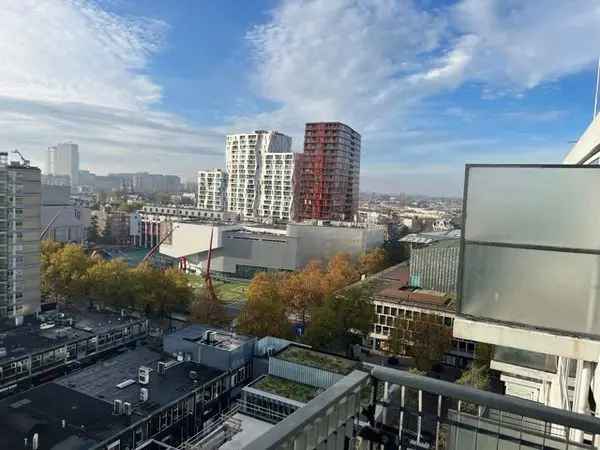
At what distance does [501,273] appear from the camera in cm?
237

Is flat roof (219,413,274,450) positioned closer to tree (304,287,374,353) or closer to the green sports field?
tree (304,287,374,353)

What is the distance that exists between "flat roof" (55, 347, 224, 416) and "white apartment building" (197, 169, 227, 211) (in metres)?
38.1

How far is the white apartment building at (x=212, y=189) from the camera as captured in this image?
50.3 meters

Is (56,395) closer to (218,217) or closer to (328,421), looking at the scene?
(328,421)

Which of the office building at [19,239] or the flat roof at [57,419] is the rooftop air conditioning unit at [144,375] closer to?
the flat roof at [57,419]

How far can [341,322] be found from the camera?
52.2 feet

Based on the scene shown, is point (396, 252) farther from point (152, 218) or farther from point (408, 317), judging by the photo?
Answer: point (152, 218)

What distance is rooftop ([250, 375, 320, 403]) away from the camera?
10240mm

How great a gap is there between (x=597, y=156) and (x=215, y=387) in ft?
35.5

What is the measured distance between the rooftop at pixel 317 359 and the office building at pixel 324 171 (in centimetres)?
2886

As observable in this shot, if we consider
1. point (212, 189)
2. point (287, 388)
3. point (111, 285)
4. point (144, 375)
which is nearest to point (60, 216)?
point (212, 189)

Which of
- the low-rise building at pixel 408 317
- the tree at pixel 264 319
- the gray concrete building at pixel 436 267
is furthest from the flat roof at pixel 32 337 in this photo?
the gray concrete building at pixel 436 267

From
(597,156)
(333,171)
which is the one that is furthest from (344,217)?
(597,156)

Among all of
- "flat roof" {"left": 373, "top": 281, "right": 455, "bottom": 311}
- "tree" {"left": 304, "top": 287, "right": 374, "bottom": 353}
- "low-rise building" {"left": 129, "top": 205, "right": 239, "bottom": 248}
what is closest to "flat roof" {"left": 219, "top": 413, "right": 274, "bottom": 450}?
"tree" {"left": 304, "top": 287, "right": 374, "bottom": 353}
